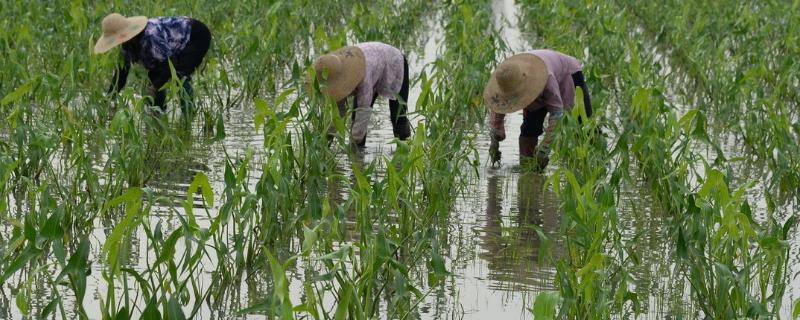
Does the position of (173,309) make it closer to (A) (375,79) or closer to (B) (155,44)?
(A) (375,79)

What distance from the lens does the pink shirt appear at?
18.5 feet

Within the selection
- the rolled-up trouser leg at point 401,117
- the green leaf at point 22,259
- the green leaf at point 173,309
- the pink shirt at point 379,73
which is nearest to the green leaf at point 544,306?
the green leaf at point 173,309

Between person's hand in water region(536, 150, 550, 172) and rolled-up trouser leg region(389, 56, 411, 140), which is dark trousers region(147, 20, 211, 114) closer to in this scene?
rolled-up trouser leg region(389, 56, 411, 140)

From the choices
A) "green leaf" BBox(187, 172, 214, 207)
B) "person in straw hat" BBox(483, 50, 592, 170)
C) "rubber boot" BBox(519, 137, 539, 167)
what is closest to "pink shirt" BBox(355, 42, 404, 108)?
"person in straw hat" BBox(483, 50, 592, 170)

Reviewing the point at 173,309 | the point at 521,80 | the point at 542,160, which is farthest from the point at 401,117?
the point at 173,309

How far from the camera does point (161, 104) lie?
6129mm

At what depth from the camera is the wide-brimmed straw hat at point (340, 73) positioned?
18.1ft

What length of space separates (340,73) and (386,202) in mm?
1479

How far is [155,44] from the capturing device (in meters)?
6.02

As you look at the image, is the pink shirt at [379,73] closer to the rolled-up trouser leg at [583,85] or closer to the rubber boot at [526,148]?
the rubber boot at [526,148]

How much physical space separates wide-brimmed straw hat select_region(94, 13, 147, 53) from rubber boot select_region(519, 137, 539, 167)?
1.58 m

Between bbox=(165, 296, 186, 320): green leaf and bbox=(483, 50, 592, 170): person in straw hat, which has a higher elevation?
bbox=(483, 50, 592, 170): person in straw hat

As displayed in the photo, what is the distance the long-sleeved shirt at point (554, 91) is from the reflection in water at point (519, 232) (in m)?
0.22

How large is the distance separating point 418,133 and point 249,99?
10.1 feet
